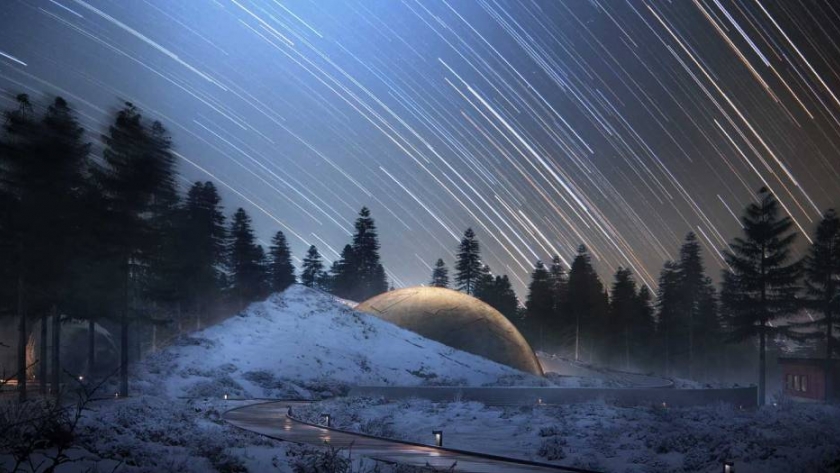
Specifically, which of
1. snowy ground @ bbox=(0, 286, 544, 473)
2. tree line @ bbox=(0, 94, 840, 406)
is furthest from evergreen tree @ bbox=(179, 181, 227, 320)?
snowy ground @ bbox=(0, 286, 544, 473)

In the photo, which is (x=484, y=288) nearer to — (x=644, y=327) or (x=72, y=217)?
(x=644, y=327)

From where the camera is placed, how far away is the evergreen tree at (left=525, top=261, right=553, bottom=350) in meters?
94.5

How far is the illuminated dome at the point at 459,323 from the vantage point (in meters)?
57.1

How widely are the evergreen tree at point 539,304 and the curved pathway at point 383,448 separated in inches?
2745

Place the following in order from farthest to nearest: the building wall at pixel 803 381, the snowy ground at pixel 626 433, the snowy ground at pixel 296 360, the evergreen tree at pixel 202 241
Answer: the evergreen tree at pixel 202 241 < the building wall at pixel 803 381 < the snowy ground at pixel 296 360 < the snowy ground at pixel 626 433

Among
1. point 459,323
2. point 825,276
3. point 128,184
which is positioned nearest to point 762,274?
point 825,276

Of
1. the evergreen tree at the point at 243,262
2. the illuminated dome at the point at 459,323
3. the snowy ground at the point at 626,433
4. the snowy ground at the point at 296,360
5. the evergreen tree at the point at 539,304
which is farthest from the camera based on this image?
the evergreen tree at the point at 539,304

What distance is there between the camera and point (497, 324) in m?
59.6

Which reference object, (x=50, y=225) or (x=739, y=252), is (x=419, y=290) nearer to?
(x=739, y=252)

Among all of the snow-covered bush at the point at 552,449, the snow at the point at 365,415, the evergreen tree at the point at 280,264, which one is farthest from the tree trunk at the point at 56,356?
the evergreen tree at the point at 280,264

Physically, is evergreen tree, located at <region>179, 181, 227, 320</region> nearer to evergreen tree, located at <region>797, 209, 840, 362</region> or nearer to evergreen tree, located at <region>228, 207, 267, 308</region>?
evergreen tree, located at <region>228, 207, 267, 308</region>

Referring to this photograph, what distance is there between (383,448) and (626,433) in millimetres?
6882

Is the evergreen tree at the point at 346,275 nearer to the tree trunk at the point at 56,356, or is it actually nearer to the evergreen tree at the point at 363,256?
the evergreen tree at the point at 363,256

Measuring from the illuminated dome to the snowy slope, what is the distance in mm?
2370
